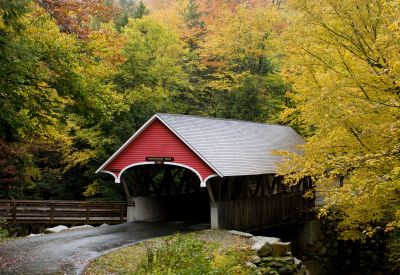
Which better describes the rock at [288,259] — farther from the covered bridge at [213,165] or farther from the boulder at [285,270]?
the covered bridge at [213,165]

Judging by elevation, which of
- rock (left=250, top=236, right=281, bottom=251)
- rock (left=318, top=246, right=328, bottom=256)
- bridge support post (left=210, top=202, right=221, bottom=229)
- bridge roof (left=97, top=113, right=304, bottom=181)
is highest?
bridge roof (left=97, top=113, right=304, bottom=181)

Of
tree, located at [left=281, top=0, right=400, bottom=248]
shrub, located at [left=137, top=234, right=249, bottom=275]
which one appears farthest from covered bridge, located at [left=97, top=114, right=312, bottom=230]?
shrub, located at [left=137, top=234, right=249, bottom=275]

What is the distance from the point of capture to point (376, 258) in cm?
2228

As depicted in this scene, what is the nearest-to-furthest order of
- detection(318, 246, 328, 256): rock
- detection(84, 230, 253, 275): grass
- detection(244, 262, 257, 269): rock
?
1. detection(84, 230, 253, 275): grass
2. detection(244, 262, 257, 269): rock
3. detection(318, 246, 328, 256): rock

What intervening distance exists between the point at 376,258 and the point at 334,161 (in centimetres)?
1432

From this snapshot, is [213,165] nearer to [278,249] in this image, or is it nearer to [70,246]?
[278,249]

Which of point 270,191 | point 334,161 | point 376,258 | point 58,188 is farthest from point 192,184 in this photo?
point 334,161

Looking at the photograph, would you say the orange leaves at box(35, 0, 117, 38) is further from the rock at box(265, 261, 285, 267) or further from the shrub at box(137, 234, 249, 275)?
the rock at box(265, 261, 285, 267)

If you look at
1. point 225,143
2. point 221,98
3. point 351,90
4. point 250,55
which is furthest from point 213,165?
point 250,55

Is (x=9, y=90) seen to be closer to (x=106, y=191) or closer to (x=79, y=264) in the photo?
(x=79, y=264)

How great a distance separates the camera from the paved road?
11.6 m

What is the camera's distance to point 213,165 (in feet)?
54.7

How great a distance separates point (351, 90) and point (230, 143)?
7.88m

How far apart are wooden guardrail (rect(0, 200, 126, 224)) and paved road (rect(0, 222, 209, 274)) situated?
3160 mm
